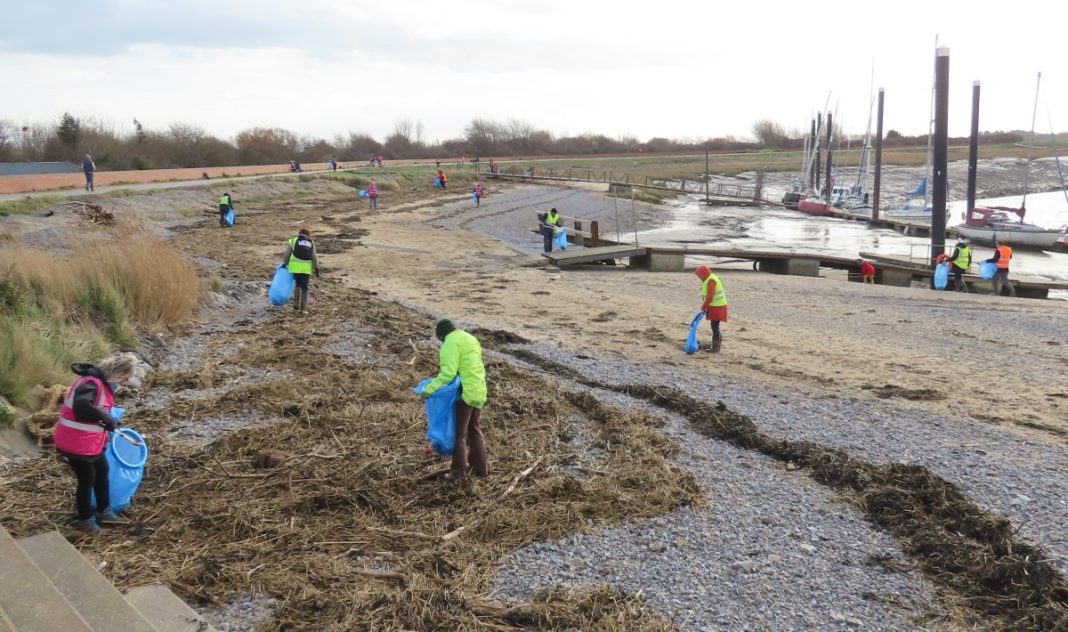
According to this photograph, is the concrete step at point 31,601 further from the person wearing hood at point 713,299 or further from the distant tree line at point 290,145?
the distant tree line at point 290,145

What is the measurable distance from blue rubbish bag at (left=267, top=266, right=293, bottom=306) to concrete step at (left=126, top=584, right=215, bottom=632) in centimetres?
872

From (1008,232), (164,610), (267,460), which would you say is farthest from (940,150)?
(164,610)

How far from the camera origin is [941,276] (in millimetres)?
20641

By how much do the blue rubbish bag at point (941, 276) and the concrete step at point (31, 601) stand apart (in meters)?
21.4

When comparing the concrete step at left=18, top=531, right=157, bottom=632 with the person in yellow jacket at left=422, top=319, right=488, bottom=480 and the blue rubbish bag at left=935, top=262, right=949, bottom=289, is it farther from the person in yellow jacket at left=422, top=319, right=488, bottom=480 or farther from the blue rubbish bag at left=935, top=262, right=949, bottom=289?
the blue rubbish bag at left=935, top=262, right=949, bottom=289

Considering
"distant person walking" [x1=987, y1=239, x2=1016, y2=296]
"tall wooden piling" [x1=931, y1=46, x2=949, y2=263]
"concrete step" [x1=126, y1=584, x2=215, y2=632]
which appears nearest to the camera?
"concrete step" [x1=126, y1=584, x2=215, y2=632]

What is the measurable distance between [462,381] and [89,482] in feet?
8.47

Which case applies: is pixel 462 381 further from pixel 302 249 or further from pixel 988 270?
pixel 988 270

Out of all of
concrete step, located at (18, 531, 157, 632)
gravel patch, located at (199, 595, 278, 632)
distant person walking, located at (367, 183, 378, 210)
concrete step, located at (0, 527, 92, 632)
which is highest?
distant person walking, located at (367, 183, 378, 210)

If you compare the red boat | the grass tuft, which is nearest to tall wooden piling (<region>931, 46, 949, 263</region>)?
the red boat

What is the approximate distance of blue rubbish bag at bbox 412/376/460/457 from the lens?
237 inches

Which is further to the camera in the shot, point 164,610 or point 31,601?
point 164,610

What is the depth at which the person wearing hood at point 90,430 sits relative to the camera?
4895 millimetres

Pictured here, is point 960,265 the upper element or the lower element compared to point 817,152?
lower
